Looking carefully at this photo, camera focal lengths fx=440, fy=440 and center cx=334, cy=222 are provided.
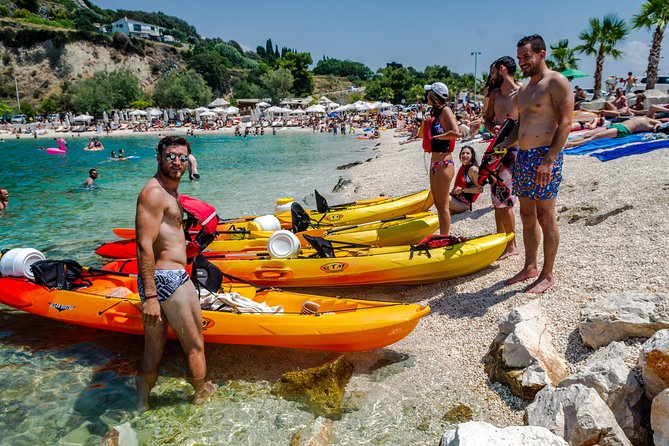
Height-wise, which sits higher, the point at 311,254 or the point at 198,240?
the point at 198,240

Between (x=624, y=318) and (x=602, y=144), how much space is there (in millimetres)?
8755

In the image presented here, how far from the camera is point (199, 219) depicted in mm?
3682

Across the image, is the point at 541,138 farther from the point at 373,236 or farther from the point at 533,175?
the point at 373,236

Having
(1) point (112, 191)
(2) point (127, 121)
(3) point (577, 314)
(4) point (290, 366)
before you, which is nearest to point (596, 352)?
(3) point (577, 314)

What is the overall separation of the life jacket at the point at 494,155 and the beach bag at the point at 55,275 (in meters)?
5.06

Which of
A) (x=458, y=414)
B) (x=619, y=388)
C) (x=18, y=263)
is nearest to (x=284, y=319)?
(x=458, y=414)

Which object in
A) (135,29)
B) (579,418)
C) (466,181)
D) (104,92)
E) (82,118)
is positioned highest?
(135,29)

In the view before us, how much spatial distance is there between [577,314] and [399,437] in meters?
2.00

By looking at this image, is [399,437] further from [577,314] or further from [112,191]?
[112,191]

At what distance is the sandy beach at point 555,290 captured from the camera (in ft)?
11.9

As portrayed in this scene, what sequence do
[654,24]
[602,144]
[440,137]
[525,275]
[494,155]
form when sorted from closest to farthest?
[525,275]
[494,155]
[440,137]
[602,144]
[654,24]

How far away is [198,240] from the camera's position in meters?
3.90

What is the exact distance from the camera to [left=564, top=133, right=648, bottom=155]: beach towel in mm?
10273

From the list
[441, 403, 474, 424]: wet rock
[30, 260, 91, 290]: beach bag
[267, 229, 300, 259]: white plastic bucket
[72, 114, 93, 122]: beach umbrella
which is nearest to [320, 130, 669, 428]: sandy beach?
[441, 403, 474, 424]: wet rock
